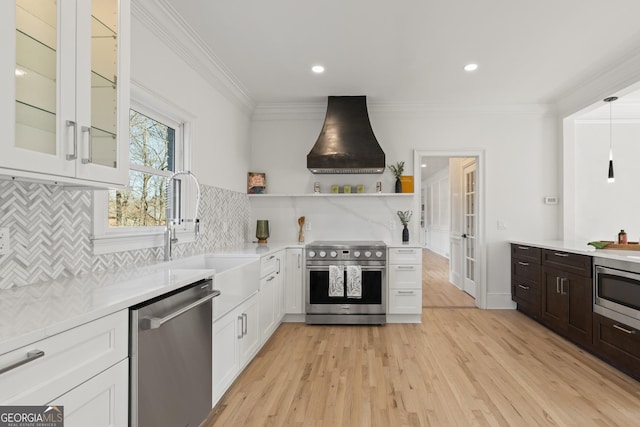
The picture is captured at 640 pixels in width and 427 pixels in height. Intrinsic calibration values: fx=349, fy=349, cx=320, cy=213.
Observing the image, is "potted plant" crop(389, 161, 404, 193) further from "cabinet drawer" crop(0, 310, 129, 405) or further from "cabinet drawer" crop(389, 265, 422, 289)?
"cabinet drawer" crop(0, 310, 129, 405)

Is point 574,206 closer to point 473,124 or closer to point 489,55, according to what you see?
point 473,124

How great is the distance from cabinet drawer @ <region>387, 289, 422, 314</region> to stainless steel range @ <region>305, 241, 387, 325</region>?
0.43ft

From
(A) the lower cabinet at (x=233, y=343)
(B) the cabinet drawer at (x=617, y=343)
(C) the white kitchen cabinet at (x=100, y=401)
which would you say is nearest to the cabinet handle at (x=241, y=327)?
(A) the lower cabinet at (x=233, y=343)

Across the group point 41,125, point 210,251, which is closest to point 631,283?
point 210,251

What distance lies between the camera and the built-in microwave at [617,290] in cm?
259

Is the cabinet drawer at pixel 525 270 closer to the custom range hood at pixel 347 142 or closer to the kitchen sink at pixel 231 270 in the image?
the custom range hood at pixel 347 142

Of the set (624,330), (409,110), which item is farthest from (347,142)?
(624,330)

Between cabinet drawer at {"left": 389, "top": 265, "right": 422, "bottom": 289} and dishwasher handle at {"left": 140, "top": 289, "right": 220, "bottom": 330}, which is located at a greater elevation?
dishwasher handle at {"left": 140, "top": 289, "right": 220, "bottom": 330}

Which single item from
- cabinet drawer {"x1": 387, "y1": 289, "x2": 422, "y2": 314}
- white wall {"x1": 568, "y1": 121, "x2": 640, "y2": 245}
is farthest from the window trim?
white wall {"x1": 568, "y1": 121, "x2": 640, "y2": 245}

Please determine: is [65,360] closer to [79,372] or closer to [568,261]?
[79,372]

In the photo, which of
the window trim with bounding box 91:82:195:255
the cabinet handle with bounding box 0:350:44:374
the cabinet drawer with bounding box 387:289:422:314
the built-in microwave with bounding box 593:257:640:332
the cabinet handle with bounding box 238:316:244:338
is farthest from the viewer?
the cabinet drawer with bounding box 387:289:422:314

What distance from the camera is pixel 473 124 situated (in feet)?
15.2

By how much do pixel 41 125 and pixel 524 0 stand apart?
2901 millimetres

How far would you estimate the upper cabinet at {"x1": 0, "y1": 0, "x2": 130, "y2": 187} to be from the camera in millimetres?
1155
